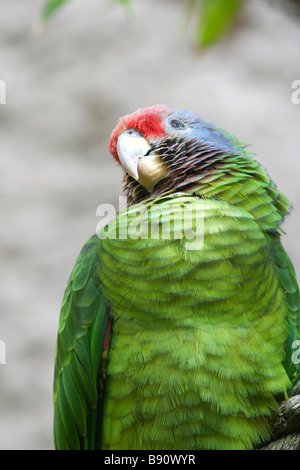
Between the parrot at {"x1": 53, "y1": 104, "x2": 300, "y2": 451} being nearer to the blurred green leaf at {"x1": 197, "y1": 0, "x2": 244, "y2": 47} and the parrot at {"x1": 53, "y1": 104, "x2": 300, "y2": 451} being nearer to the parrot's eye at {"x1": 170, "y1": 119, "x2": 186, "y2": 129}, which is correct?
the parrot's eye at {"x1": 170, "y1": 119, "x2": 186, "y2": 129}

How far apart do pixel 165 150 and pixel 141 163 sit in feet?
0.33

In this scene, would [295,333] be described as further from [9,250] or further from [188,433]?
[9,250]

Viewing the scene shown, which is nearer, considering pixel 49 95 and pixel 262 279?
pixel 262 279

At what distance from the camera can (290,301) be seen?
167cm

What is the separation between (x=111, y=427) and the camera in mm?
1569

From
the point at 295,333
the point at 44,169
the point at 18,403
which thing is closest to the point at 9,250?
the point at 44,169

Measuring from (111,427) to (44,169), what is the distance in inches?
119

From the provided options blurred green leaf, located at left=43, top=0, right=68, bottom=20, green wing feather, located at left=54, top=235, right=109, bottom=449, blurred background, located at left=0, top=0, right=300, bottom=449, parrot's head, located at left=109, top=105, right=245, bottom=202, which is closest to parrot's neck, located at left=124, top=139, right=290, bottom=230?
parrot's head, located at left=109, top=105, right=245, bottom=202

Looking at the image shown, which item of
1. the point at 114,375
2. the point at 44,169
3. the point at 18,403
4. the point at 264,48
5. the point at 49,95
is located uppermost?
the point at 264,48

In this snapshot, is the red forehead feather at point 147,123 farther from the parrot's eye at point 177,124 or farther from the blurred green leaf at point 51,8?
the blurred green leaf at point 51,8

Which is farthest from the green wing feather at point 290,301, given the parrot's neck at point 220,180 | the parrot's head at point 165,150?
the parrot's head at point 165,150

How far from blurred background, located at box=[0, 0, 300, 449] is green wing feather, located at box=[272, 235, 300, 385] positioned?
2.43 meters

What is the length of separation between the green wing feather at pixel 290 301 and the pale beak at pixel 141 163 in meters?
0.45
